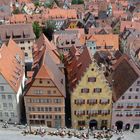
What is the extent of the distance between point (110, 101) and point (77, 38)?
43.1 metres

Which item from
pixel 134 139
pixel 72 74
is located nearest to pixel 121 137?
pixel 134 139

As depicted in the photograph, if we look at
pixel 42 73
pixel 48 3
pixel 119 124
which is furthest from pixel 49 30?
pixel 119 124

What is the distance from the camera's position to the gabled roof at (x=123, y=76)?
232 feet

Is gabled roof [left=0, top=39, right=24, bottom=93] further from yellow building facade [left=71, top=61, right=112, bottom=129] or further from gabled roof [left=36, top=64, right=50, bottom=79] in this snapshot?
yellow building facade [left=71, top=61, right=112, bottom=129]

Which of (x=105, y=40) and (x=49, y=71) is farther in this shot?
(x=105, y=40)

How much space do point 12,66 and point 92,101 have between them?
2185 centimetres

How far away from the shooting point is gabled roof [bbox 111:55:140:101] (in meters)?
70.7

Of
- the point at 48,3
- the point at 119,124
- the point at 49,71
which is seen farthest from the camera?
the point at 48,3

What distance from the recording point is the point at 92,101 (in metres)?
71.8

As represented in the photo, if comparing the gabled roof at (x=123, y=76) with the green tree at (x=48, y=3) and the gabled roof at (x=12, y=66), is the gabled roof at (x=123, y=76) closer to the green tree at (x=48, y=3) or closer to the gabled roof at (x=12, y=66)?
the gabled roof at (x=12, y=66)

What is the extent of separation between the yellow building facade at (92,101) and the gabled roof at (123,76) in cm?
342

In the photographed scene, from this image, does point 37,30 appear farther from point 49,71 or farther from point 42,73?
point 42,73

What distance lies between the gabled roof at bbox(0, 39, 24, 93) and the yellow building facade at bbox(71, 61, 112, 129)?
574 inches

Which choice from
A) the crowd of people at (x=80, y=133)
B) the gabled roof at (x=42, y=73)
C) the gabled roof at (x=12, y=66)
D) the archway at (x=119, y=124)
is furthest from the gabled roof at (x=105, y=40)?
the gabled roof at (x=42, y=73)
